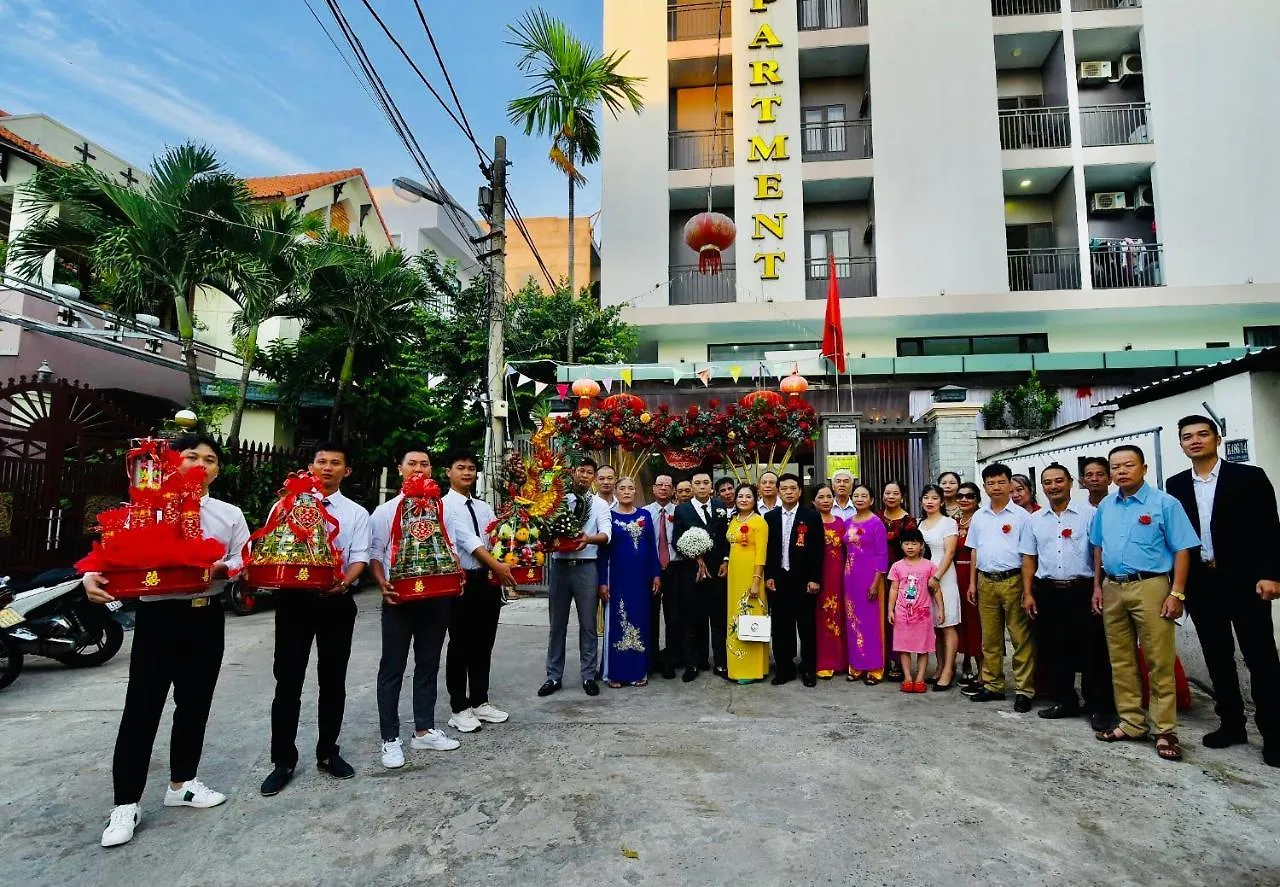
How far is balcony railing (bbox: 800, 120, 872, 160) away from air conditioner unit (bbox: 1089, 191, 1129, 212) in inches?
193

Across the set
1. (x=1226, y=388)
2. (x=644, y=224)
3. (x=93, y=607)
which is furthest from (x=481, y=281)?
(x=1226, y=388)

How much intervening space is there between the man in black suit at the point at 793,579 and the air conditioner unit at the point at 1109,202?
13.7 meters

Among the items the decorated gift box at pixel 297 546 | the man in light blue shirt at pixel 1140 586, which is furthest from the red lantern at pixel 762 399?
the decorated gift box at pixel 297 546

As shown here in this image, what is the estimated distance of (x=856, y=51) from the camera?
49.7ft

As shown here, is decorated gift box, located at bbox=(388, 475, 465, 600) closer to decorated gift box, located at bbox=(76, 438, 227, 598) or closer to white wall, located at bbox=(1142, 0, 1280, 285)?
decorated gift box, located at bbox=(76, 438, 227, 598)

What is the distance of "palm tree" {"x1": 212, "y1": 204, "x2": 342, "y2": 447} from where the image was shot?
9.23m

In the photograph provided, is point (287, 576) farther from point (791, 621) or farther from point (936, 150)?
point (936, 150)

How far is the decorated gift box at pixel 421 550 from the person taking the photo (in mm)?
3527

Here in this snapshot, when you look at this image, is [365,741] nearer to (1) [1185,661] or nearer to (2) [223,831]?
(2) [223,831]

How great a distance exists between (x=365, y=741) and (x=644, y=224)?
12861 millimetres

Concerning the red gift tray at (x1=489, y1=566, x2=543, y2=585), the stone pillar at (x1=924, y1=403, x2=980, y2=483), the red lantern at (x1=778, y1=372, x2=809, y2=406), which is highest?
the red lantern at (x1=778, y1=372, x2=809, y2=406)

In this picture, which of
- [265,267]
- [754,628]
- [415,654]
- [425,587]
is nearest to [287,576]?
[425,587]

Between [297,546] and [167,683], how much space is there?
744 mm

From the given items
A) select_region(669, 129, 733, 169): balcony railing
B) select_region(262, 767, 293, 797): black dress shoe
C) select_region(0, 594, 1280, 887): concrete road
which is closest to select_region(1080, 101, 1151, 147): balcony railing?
select_region(669, 129, 733, 169): balcony railing
